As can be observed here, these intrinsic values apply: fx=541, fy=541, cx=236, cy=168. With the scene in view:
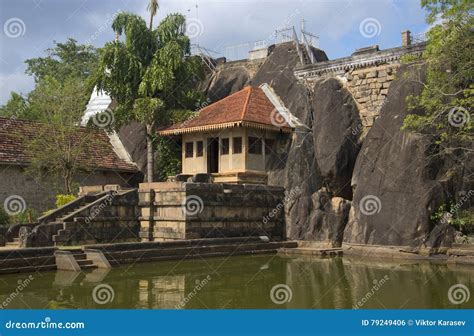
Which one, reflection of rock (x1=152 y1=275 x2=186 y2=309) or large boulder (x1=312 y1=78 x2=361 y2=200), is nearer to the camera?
reflection of rock (x1=152 y1=275 x2=186 y2=309)

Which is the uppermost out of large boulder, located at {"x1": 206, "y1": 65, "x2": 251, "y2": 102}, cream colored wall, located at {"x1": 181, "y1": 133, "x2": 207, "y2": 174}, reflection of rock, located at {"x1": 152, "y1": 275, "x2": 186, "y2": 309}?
large boulder, located at {"x1": 206, "y1": 65, "x2": 251, "y2": 102}

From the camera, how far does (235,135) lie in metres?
27.1

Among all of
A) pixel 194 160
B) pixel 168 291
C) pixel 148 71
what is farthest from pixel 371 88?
pixel 168 291

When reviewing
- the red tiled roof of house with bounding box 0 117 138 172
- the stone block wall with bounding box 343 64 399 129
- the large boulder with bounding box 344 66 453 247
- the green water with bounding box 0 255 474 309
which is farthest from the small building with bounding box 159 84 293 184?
the green water with bounding box 0 255 474 309

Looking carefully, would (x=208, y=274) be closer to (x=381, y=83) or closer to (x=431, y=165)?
(x=431, y=165)

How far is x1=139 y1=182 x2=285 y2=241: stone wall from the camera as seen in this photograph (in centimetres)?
2067

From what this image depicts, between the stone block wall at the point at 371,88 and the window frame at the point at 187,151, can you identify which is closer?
the stone block wall at the point at 371,88

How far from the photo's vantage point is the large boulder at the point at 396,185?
1959 cm

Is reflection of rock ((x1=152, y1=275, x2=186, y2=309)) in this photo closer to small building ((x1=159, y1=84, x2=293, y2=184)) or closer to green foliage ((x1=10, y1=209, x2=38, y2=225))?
green foliage ((x1=10, y1=209, x2=38, y2=225))

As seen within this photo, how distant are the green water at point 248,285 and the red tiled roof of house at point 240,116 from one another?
964cm

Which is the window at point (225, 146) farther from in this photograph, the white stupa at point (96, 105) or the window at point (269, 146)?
the white stupa at point (96, 105)

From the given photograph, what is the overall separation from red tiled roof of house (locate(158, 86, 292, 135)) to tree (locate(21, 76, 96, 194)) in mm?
4358

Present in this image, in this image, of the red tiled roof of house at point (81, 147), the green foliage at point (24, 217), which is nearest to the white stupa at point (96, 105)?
the red tiled roof of house at point (81, 147)

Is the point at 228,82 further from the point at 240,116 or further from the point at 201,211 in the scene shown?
the point at 201,211
